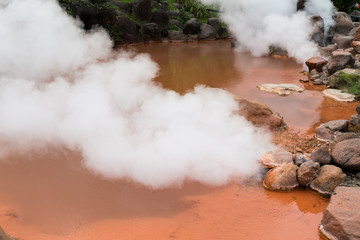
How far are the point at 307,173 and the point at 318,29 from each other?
1012 cm

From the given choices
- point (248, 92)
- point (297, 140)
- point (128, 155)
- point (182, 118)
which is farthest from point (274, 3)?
point (128, 155)

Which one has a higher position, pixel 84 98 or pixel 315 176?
pixel 84 98

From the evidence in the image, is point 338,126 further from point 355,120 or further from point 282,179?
point 282,179

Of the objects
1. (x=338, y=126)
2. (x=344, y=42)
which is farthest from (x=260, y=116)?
(x=344, y=42)

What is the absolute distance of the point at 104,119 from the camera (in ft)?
17.2

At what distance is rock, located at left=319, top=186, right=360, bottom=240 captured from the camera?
3.54m

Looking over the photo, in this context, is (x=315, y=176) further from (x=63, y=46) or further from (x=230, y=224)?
(x=63, y=46)

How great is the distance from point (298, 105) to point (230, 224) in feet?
15.9

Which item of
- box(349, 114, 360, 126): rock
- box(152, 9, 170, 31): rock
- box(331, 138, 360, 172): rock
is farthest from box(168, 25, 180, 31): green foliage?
box(331, 138, 360, 172): rock

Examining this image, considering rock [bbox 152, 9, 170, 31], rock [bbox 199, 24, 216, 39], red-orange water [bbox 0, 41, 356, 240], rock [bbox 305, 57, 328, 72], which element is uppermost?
rock [bbox 152, 9, 170, 31]

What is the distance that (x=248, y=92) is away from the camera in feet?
28.9

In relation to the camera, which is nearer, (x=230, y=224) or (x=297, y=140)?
(x=230, y=224)

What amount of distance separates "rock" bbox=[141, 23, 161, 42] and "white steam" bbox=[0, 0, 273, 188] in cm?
818

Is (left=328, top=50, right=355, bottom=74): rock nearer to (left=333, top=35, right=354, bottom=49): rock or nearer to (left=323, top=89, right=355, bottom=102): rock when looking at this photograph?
(left=323, top=89, right=355, bottom=102): rock
